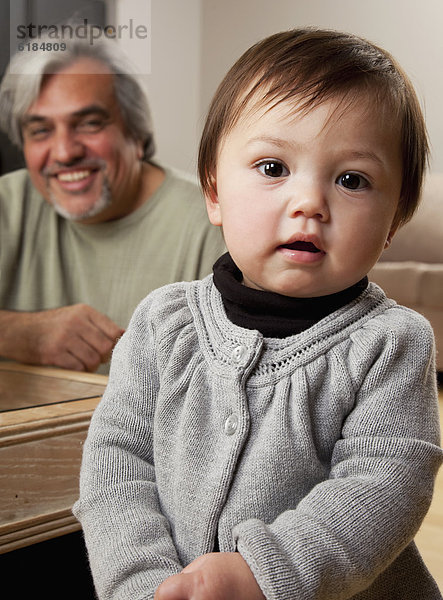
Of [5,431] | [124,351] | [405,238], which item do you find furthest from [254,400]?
[405,238]

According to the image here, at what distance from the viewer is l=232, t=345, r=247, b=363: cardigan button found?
2.52ft

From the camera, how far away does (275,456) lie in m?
0.72

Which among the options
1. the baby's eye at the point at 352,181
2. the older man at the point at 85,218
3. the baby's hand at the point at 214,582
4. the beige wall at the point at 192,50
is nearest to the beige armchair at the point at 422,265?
the beige wall at the point at 192,50

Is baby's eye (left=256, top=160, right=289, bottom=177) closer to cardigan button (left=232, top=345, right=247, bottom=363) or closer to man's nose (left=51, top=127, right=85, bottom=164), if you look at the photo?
cardigan button (left=232, top=345, right=247, bottom=363)

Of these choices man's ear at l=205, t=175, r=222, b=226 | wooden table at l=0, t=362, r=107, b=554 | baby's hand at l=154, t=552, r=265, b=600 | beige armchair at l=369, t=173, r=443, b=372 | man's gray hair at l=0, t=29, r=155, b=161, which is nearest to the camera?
baby's hand at l=154, t=552, r=265, b=600

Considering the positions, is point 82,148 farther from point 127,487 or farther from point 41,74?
point 127,487

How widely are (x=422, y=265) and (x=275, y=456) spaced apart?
9.39 feet

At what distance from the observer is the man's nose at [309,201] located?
27.9 inches

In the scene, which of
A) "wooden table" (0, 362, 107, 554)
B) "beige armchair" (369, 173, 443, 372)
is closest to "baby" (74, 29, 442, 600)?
"wooden table" (0, 362, 107, 554)

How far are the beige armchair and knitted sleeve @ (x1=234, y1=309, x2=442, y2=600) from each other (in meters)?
2.59

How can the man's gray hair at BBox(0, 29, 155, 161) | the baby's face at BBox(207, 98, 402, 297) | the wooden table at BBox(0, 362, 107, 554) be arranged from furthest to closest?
the man's gray hair at BBox(0, 29, 155, 161) → the wooden table at BBox(0, 362, 107, 554) → the baby's face at BBox(207, 98, 402, 297)

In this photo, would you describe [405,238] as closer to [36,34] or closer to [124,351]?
[36,34]

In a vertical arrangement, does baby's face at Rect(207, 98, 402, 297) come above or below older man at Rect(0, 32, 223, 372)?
above

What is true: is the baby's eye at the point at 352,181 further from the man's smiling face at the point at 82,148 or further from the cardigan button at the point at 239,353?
the man's smiling face at the point at 82,148
